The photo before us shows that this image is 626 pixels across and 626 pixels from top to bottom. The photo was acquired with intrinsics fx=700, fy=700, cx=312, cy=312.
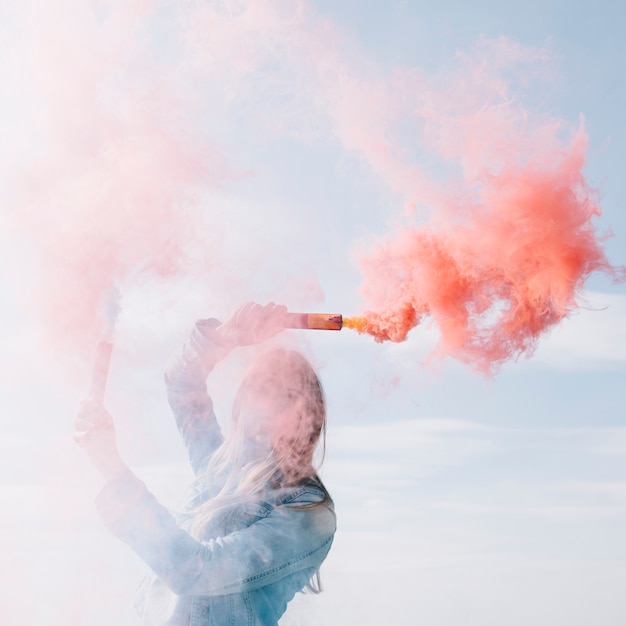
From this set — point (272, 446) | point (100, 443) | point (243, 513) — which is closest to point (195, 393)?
point (272, 446)

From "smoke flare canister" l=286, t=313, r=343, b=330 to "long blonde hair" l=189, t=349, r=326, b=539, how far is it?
1.10 metres

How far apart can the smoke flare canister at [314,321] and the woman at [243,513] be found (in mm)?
1127

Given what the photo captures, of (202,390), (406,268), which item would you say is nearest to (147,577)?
(202,390)

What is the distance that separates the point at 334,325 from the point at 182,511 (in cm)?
190

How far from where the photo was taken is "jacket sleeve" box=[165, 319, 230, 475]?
4320 millimetres

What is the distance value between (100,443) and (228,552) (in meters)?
0.76

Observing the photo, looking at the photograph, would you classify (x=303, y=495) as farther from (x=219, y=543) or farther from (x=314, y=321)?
(x=314, y=321)

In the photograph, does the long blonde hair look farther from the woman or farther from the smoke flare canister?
the smoke flare canister

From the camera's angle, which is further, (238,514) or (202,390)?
(202,390)

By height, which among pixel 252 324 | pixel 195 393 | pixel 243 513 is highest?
pixel 252 324

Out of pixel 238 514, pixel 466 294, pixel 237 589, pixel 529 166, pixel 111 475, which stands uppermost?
pixel 529 166

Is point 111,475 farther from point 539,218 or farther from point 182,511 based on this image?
point 539,218

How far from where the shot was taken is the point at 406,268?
21.8ft

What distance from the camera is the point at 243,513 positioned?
3.43 metres
